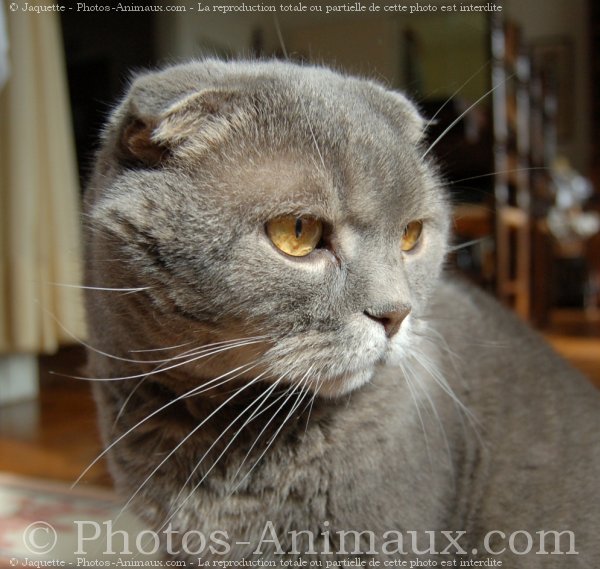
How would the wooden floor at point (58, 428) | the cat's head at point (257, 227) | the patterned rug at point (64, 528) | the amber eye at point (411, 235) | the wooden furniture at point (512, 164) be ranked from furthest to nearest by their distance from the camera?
the wooden furniture at point (512, 164) < the wooden floor at point (58, 428) < the patterned rug at point (64, 528) < the amber eye at point (411, 235) < the cat's head at point (257, 227)

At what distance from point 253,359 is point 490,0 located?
4.34 feet

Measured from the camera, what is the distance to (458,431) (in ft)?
2.74

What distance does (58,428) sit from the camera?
73.7 inches

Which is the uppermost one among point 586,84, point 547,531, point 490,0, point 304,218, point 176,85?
point 586,84

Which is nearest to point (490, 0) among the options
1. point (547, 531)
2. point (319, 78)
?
point (319, 78)

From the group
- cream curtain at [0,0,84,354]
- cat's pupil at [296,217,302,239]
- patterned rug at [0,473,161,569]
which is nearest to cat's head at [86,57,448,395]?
cat's pupil at [296,217,302,239]

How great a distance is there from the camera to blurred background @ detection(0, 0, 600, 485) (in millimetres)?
1478

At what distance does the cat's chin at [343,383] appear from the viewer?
2.27 feet

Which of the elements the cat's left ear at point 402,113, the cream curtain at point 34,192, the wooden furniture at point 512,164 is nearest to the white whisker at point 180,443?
the cat's left ear at point 402,113

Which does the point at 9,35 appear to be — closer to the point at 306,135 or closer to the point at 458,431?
the point at 306,135

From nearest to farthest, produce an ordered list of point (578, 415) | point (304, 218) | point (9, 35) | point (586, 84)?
point (304, 218) → point (578, 415) → point (9, 35) → point (586, 84)

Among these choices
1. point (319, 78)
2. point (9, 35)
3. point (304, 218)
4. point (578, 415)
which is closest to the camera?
point (304, 218)

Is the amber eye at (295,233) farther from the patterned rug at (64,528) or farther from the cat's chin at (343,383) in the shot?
the patterned rug at (64,528)

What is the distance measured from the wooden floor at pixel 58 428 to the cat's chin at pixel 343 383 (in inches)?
18.0
